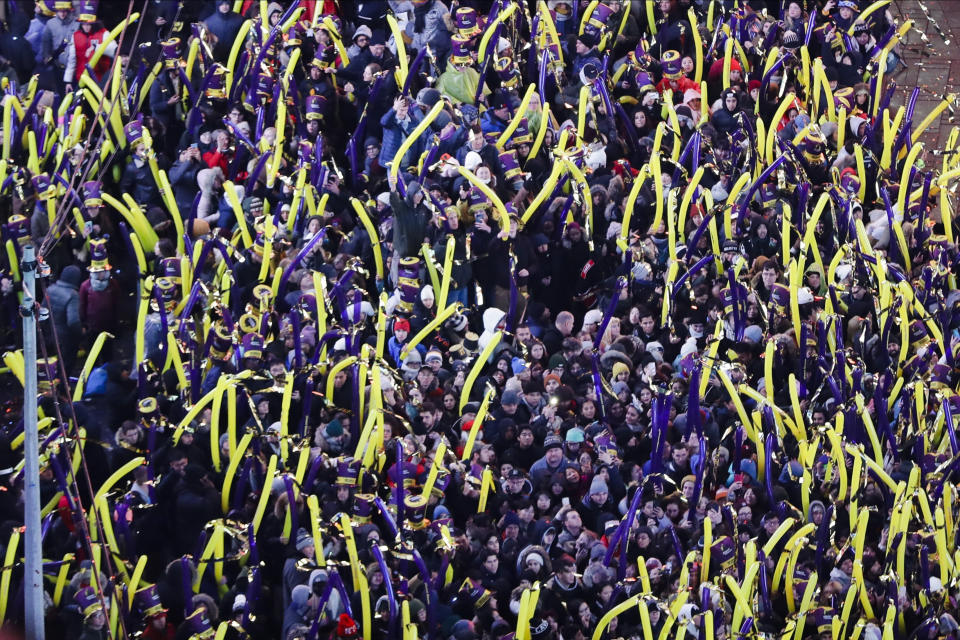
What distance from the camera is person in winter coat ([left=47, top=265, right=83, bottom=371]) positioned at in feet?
75.8

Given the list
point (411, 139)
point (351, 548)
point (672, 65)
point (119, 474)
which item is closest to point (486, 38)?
point (411, 139)

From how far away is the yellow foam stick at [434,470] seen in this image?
67.2 feet

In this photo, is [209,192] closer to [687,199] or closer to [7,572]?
[687,199]

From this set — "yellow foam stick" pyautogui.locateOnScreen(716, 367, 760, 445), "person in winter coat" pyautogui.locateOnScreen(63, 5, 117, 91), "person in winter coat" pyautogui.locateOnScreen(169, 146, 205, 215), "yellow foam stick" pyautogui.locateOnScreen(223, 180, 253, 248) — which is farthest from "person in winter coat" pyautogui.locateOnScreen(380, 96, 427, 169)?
"yellow foam stick" pyautogui.locateOnScreen(716, 367, 760, 445)

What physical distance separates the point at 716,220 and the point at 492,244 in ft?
8.33

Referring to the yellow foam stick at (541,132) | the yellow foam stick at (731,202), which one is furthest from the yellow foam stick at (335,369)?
the yellow foam stick at (731,202)

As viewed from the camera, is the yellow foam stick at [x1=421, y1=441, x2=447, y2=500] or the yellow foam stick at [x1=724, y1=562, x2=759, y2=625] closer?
the yellow foam stick at [x1=724, y1=562, x2=759, y2=625]

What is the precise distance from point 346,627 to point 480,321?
16.2ft

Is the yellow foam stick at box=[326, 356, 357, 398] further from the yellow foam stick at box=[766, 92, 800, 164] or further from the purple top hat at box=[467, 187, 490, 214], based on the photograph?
the yellow foam stick at box=[766, 92, 800, 164]

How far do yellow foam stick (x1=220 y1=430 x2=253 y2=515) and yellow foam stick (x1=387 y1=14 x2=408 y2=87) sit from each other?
6.04m

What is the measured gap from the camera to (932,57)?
29.2 metres

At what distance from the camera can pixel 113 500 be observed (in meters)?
20.5

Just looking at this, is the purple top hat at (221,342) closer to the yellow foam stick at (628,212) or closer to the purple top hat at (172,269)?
the purple top hat at (172,269)

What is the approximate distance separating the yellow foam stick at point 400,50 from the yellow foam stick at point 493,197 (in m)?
2.22
